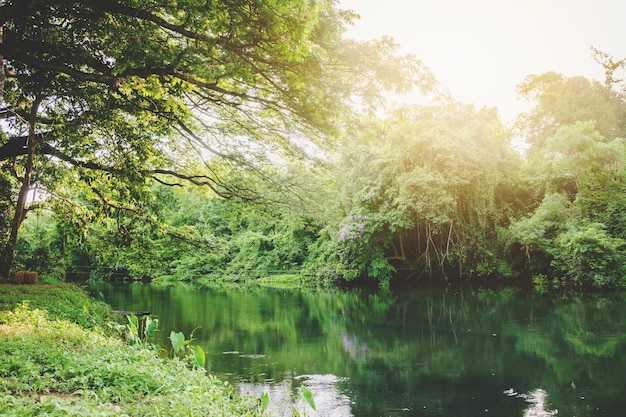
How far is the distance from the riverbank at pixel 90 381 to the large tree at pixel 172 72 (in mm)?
2603

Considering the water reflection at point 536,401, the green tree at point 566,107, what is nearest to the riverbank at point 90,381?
the water reflection at point 536,401

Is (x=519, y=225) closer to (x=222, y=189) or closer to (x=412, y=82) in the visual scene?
(x=222, y=189)

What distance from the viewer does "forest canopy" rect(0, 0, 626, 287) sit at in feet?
17.4

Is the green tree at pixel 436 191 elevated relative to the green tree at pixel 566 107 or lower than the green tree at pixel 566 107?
lower

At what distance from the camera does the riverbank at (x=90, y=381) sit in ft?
9.83

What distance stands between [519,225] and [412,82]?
17.5m

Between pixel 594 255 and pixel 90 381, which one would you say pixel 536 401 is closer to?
pixel 90 381

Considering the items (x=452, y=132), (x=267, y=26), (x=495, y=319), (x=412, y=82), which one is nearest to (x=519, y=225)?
(x=452, y=132)

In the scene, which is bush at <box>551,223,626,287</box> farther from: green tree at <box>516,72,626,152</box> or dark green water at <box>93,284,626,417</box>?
green tree at <box>516,72,626,152</box>

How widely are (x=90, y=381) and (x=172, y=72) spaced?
355 cm

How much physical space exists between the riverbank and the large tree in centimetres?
260

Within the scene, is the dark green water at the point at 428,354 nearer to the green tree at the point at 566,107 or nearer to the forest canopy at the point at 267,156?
the forest canopy at the point at 267,156

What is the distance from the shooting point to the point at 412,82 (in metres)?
5.54

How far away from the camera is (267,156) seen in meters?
9.26
